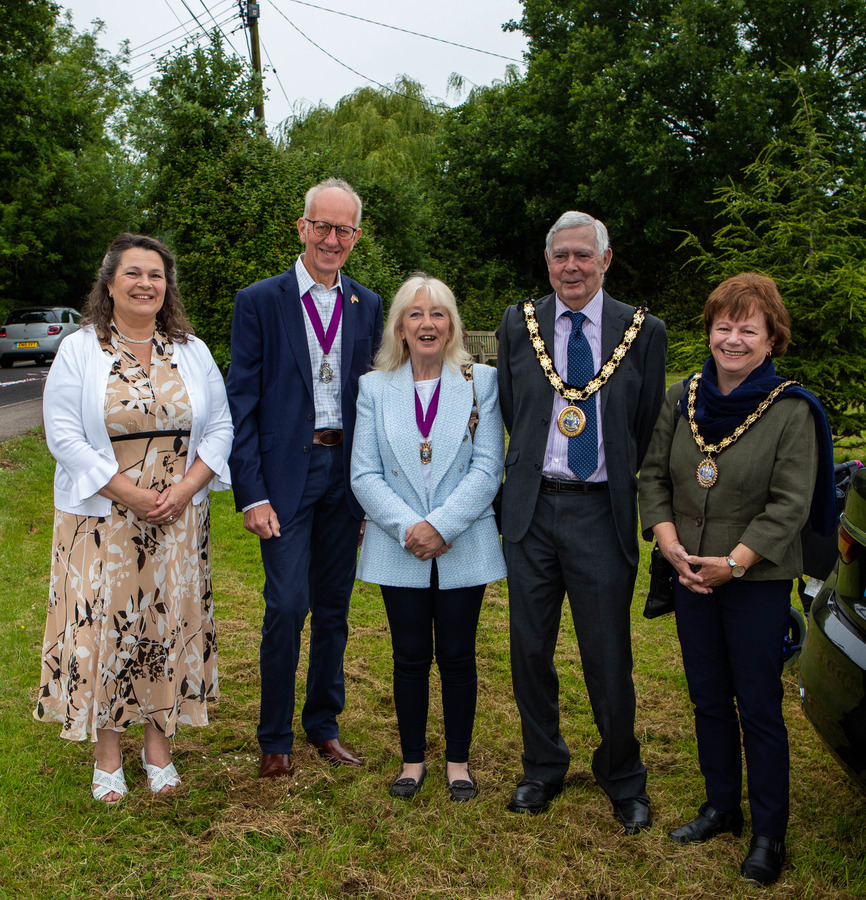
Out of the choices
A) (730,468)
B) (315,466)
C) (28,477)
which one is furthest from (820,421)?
(28,477)

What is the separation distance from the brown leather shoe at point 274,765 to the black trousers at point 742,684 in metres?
1.65

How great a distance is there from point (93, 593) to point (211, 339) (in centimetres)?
634

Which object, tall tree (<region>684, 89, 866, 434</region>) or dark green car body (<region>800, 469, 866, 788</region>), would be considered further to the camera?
tall tree (<region>684, 89, 866, 434</region>)

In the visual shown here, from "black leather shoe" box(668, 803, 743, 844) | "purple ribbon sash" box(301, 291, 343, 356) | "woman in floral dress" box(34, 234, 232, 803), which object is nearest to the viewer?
"black leather shoe" box(668, 803, 743, 844)

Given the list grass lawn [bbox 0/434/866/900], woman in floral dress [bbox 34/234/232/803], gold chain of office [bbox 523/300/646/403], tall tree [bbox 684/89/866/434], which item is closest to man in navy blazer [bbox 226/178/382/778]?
woman in floral dress [bbox 34/234/232/803]

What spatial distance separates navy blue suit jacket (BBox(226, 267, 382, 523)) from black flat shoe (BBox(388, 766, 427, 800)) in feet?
3.79

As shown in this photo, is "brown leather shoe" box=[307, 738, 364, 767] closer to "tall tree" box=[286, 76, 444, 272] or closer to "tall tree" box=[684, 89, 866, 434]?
"tall tree" box=[684, 89, 866, 434]

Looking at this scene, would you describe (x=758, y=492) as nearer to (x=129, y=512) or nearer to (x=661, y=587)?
(x=661, y=587)

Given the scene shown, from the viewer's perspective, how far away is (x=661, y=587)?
Result: 3.13 metres

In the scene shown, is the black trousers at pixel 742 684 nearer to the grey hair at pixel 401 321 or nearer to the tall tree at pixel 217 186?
the grey hair at pixel 401 321

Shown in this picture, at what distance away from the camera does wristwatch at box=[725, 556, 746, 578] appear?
276cm

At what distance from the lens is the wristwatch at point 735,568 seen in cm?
276

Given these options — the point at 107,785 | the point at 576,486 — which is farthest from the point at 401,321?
the point at 107,785

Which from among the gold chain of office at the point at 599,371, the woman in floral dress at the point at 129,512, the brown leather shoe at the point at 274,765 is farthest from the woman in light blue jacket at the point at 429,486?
the woman in floral dress at the point at 129,512
